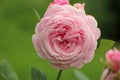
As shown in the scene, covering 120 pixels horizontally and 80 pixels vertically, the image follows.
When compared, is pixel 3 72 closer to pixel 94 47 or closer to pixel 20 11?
pixel 94 47

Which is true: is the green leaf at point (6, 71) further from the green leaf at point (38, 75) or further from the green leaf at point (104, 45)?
the green leaf at point (104, 45)

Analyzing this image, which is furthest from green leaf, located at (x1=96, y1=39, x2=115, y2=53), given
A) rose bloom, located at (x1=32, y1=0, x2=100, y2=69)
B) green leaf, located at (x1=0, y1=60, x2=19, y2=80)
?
green leaf, located at (x1=0, y1=60, x2=19, y2=80)

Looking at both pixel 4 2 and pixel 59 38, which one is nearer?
pixel 59 38

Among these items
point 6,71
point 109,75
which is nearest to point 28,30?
point 6,71

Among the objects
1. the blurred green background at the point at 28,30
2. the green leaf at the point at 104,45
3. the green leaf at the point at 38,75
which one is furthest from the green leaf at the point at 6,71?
the blurred green background at the point at 28,30

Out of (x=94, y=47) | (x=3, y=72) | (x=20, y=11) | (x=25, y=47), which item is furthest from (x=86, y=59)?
(x=20, y=11)

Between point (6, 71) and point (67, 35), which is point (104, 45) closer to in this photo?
point (67, 35)

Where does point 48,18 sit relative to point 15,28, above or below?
above
